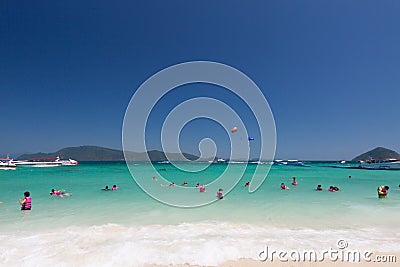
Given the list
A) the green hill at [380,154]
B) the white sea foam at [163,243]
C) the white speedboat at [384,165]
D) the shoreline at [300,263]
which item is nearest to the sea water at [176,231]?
the white sea foam at [163,243]

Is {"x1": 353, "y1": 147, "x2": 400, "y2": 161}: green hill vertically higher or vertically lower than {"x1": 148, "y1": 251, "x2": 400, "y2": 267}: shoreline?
higher

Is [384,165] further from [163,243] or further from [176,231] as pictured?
[163,243]

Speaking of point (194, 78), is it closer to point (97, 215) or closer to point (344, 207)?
point (97, 215)

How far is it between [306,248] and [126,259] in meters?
4.44

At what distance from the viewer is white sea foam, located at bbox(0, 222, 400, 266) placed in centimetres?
558

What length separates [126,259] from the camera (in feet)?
18.4

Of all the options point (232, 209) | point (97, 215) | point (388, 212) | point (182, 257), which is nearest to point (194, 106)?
point (232, 209)

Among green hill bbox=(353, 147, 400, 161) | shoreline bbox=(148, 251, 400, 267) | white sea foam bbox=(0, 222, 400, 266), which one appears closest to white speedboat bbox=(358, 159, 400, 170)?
white sea foam bbox=(0, 222, 400, 266)

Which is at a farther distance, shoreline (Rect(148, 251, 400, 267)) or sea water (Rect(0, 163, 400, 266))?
sea water (Rect(0, 163, 400, 266))

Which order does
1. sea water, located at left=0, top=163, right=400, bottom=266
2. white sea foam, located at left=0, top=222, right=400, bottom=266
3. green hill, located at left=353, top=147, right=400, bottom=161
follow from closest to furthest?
white sea foam, located at left=0, top=222, right=400, bottom=266, sea water, located at left=0, top=163, right=400, bottom=266, green hill, located at left=353, top=147, right=400, bottom=161

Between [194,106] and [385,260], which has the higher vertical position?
[194,106]

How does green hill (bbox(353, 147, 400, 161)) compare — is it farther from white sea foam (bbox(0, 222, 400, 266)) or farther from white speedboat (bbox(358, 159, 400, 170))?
white sea foam (bbox(0, 222, 400, 266))

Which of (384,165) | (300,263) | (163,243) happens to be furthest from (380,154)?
(163,243)

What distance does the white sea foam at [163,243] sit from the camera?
558 cm
